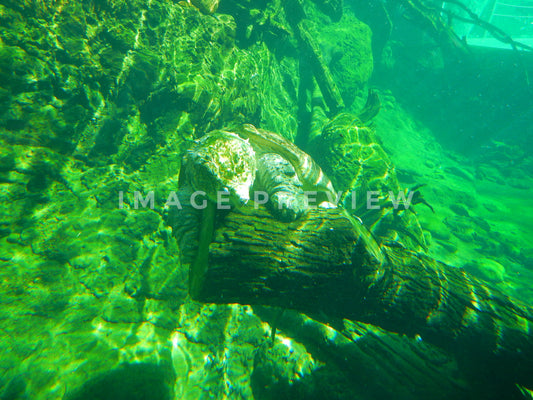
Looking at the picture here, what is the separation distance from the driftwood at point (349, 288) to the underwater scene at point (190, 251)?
0.02 metres

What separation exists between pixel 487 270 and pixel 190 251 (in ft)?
25.9

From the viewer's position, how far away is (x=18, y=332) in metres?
2.68

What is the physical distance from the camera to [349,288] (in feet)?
8.70

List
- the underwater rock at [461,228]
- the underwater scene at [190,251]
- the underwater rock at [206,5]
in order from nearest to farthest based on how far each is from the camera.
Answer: the underwater scene at [190,251] → the underwater rock at [206,5] → the underwater rock at [461,228]

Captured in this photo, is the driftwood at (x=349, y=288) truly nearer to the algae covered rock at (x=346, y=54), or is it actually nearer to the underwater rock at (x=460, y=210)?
the underwater rock at (x=460, y=210)

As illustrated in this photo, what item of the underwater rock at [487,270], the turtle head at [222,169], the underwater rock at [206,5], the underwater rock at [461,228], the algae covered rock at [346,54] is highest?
the algae covered rock at [346,54]

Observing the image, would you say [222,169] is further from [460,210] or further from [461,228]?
[460,210]

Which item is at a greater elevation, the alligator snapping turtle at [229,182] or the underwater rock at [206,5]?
the underwater rock at [206,5]

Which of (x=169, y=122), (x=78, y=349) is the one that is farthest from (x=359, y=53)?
(x=78, y=349)

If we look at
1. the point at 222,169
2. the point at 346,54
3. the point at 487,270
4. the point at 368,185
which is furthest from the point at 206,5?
the point at 487,270

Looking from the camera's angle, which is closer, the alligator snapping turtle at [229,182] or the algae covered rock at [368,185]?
the alligator snapping turtle at [229,182]

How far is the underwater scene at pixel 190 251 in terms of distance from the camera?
2.57 meters

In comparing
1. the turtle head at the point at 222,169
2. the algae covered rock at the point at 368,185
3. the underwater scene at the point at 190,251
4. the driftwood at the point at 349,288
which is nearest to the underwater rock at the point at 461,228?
the algae covered rock at the point at 368,185

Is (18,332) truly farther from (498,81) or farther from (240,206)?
(498,81)
